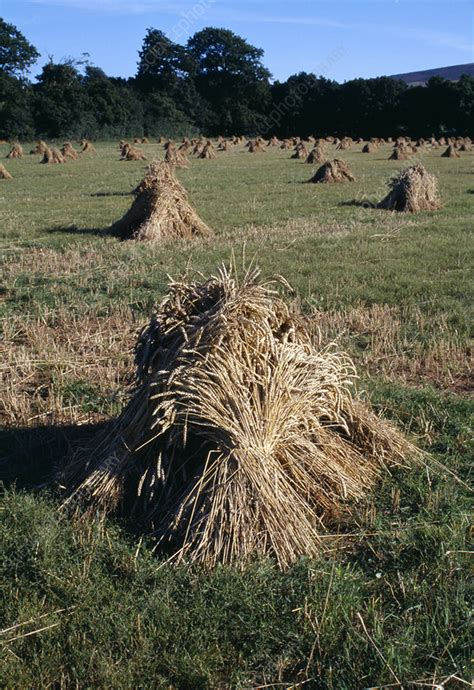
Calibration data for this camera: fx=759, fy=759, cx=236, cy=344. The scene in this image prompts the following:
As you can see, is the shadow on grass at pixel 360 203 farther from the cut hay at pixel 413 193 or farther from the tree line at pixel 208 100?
the tree line at pixel 208 100

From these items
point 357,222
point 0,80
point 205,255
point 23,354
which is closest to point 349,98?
point 0,80

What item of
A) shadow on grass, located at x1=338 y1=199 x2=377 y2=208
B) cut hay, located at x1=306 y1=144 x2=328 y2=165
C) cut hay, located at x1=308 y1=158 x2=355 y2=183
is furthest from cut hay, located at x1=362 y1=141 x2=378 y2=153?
shadow on grass, located at x1=338 y1=199 x2=377 y2=208

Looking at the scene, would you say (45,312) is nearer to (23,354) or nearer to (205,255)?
(23,354)

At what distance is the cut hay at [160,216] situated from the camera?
14.7m

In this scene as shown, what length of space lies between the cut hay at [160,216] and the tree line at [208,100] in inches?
2029

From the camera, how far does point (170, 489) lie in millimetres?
4172

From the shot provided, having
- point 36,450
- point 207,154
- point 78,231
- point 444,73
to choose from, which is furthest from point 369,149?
point 444,73

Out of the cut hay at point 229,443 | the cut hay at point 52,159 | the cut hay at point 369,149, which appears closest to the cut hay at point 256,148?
the cut hay at point 369,149

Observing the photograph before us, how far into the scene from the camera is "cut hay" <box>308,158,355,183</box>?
26.1 metres

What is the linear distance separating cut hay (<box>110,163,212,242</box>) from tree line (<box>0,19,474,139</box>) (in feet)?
169

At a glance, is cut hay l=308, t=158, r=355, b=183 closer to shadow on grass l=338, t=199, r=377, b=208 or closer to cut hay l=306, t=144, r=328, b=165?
shadow on grass l=338, t=199, r=377, b=208

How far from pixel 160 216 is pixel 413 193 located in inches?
268

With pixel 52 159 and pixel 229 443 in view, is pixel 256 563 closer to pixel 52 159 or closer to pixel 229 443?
pixel 229 443

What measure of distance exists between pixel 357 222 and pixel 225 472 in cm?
1340
